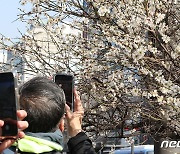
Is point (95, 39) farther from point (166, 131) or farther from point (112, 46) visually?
point (166, 131)

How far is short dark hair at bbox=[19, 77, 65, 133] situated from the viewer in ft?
6.18

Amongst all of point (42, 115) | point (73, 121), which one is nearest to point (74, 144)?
point (73, 121)

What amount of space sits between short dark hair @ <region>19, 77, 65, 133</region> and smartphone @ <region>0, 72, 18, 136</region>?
30 cm

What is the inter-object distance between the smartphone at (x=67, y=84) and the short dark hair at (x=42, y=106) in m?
0.22

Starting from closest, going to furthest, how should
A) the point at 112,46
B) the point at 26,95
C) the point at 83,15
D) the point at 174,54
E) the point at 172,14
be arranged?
the point at 26,95, the point at 174,54, the point at 112,46, the point at 172,14, the point at 83,15

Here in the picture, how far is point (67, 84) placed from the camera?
222 cm

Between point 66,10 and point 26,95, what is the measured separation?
3.62m

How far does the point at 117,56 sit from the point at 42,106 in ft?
8.82

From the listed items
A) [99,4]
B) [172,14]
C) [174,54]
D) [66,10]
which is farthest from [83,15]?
[174,54]

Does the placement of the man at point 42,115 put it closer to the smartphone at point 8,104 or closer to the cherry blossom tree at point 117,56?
the smartphone at point 8,104

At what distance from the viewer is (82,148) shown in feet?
6.72

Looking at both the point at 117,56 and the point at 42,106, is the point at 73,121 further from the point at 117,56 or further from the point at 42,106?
the point at 117,56

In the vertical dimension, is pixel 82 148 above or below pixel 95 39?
below

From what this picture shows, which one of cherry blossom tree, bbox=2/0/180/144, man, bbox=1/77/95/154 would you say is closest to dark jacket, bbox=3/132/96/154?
man, bbox=1/77/95/154
